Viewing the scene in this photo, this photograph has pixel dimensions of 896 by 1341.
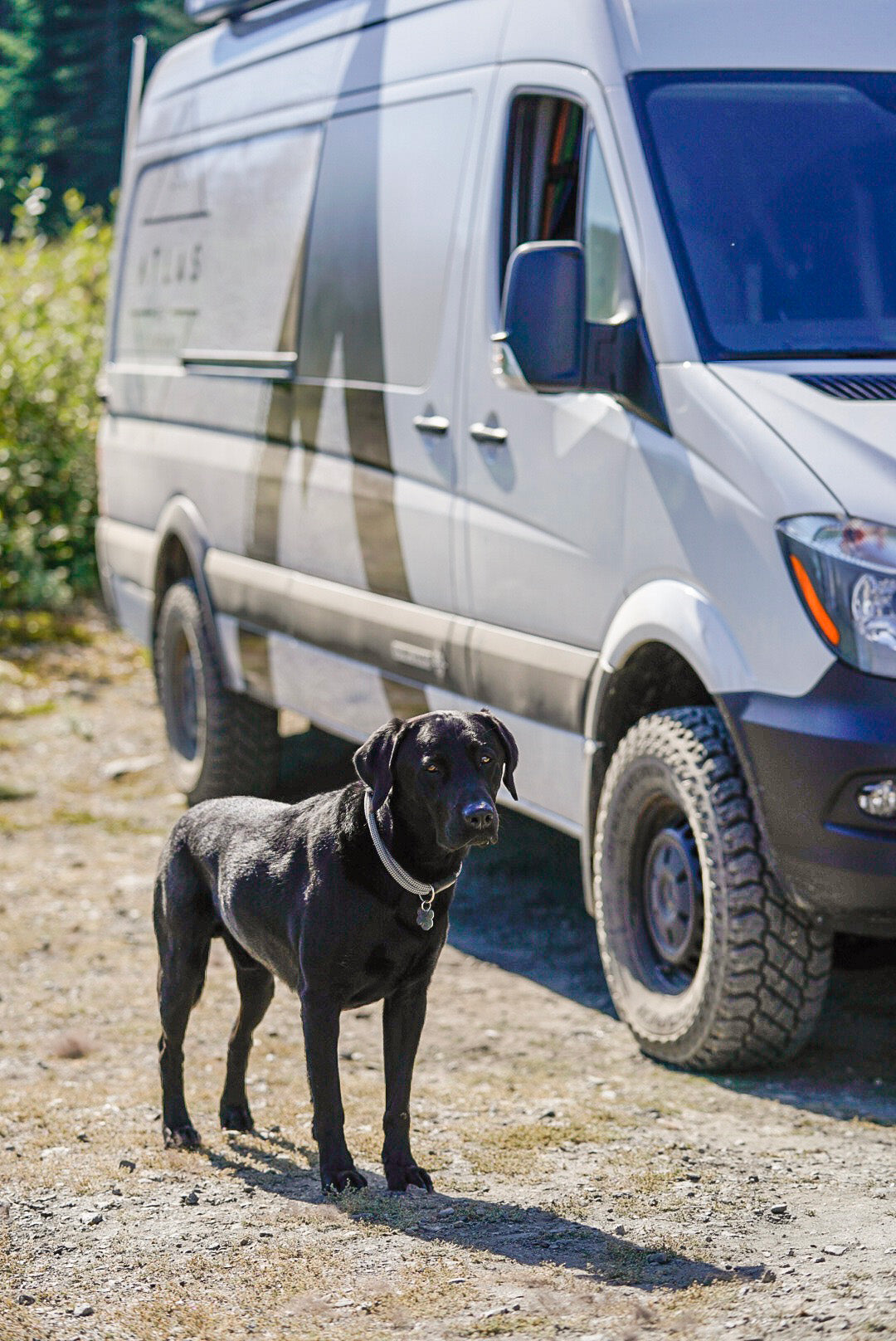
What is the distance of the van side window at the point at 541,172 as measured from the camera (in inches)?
199

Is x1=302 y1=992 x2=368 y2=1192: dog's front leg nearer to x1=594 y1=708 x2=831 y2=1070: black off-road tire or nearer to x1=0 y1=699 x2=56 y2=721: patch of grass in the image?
x1=594 y1=708 x2=831 y2=1070: black off-road tire

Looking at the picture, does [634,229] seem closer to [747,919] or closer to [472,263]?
[472,263]

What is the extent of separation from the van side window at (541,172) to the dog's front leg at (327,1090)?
2388mm

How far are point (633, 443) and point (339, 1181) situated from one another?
1997 millimetres

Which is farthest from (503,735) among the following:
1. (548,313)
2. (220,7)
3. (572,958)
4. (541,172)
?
(220,7)

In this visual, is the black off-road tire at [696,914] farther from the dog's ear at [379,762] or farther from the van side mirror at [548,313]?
the dog's ear at [379,762]

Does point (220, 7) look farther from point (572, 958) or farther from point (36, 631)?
point (36, 631)

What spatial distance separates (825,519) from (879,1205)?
1461 millimetres

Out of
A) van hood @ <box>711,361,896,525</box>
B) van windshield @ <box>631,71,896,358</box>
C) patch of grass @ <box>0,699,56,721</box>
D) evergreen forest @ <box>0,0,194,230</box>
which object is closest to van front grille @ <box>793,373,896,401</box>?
van hood @ <box>711,361,896,525</box>

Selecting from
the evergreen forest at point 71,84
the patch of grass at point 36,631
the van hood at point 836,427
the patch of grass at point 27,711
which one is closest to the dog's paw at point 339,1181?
the van hood at point 836,427

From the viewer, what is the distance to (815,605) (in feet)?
13.2

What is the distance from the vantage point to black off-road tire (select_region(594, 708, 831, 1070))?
4426 millimetres

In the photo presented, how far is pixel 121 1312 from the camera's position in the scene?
10.6 feet

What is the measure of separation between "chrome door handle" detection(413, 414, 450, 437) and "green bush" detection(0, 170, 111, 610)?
6735mm
